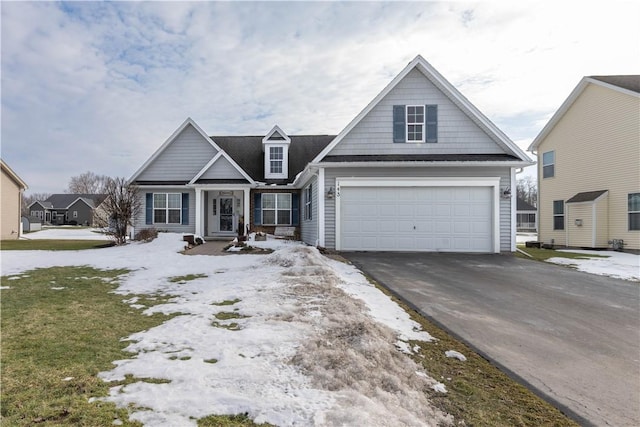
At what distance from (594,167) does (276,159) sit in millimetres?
15843

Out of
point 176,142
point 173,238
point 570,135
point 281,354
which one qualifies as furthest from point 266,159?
point 570,135

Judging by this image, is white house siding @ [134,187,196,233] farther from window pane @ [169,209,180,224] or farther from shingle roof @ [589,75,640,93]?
shingle roof @ [589,75,640,93]

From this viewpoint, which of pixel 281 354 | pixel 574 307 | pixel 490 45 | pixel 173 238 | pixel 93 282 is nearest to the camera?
pixel 281 354

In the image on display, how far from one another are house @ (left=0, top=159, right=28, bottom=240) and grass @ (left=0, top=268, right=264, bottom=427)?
754 inches

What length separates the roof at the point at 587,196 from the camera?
578 inches

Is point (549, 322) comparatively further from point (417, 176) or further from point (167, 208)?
point (167, 208)

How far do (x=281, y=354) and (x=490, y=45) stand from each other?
11.7m

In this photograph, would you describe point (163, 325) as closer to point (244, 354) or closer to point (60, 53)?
point (244, 354)

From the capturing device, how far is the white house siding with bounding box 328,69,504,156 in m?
12.1

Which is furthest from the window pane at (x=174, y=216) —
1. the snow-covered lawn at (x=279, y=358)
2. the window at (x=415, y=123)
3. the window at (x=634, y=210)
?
the window at (x=634, y=210)

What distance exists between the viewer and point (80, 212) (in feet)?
182

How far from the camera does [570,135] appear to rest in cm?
1691

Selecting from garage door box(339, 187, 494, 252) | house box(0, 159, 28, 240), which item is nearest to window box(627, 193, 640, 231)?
garage door box(339, 187, 494, 252)

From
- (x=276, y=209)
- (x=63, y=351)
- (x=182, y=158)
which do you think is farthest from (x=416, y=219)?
(x=182, y=158)
